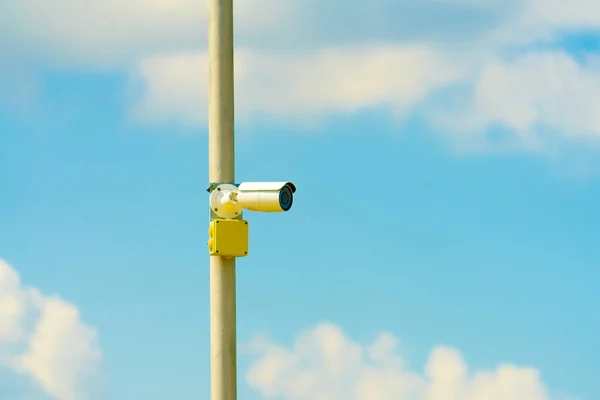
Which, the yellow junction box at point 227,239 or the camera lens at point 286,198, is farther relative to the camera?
the yellow junction box at point 227,239

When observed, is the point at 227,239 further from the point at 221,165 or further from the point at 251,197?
the point at 221,165

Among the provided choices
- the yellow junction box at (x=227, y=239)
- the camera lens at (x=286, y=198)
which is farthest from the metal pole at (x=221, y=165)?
the camera lens at (x=286, y=198)

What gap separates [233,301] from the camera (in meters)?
22.5

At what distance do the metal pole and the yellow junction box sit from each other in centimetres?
13

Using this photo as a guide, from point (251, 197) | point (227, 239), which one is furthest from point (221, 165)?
point (227, 239)

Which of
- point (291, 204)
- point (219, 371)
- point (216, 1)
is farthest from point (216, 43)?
point (219, 371)

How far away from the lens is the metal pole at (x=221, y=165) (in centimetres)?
2242

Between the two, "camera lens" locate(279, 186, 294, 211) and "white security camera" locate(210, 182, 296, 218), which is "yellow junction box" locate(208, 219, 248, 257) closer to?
"white security camera" locate(210, 182, 296, 218)

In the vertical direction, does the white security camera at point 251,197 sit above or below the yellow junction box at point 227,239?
above

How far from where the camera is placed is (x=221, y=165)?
22547 mm

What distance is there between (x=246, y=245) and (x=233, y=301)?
23.8 inches

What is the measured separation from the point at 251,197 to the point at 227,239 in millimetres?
534

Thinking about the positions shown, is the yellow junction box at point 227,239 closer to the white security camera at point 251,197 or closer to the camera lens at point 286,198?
the white security camera at point 251,197

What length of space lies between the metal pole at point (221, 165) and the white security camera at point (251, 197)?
21cm
